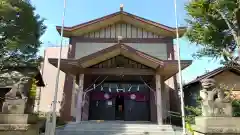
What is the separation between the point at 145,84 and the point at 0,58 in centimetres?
949

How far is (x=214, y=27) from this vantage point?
11.3 metres

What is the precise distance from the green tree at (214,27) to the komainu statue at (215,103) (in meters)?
4.73

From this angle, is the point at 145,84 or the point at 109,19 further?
the point at 109,19

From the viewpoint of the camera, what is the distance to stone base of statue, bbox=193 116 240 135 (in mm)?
6055

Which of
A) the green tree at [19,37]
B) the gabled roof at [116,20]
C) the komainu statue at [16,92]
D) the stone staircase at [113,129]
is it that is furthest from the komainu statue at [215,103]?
the green tree at [19,37]

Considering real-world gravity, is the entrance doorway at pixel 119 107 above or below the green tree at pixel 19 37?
below

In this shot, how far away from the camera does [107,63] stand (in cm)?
1316

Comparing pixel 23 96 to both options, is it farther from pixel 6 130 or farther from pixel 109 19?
pixel 109 19

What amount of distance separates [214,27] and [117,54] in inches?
233

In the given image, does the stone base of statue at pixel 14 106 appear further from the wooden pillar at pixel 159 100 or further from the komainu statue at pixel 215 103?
the wooden pillar at pixel 159 100

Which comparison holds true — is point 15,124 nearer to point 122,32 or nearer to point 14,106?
point 14,106

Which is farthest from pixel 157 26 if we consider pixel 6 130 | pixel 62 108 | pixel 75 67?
pixel 6 130

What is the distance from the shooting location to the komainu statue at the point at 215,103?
20.9 ft

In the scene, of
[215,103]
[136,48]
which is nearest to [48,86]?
[136,48]
